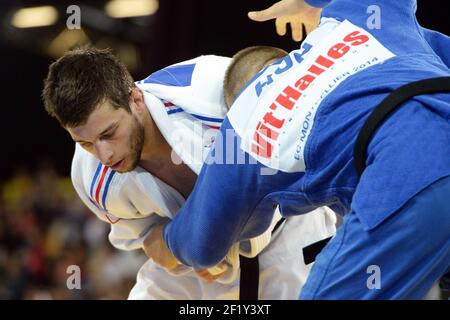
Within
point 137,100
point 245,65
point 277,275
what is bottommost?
point 277,275

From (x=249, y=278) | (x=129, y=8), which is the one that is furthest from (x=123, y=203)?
(x=129, y=8)

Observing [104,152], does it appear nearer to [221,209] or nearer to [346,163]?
[221,209]

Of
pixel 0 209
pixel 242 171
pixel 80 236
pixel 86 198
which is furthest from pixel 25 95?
pixel 242 171

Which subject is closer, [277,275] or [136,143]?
[136,143]

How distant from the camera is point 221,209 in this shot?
1897 millimetres

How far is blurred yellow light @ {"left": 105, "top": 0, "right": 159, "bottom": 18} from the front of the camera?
19.4ft

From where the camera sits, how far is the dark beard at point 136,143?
8.13ft

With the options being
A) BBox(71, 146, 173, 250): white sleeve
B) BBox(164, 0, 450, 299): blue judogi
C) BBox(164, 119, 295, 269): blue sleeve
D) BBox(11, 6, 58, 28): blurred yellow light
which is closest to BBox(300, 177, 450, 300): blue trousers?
BBox(164, 0, 450, 299): blue judogi

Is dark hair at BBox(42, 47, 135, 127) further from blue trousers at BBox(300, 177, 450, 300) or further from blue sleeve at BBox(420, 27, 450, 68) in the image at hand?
blue trousers at BBox(300, 177, 450, 300)

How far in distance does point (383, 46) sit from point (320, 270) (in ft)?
1.85

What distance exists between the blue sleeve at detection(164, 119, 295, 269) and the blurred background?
215 cm

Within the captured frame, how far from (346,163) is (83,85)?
3.53 ft

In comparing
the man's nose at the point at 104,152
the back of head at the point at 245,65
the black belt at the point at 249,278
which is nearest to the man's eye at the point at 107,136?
the man's nose at the point at 104,152
